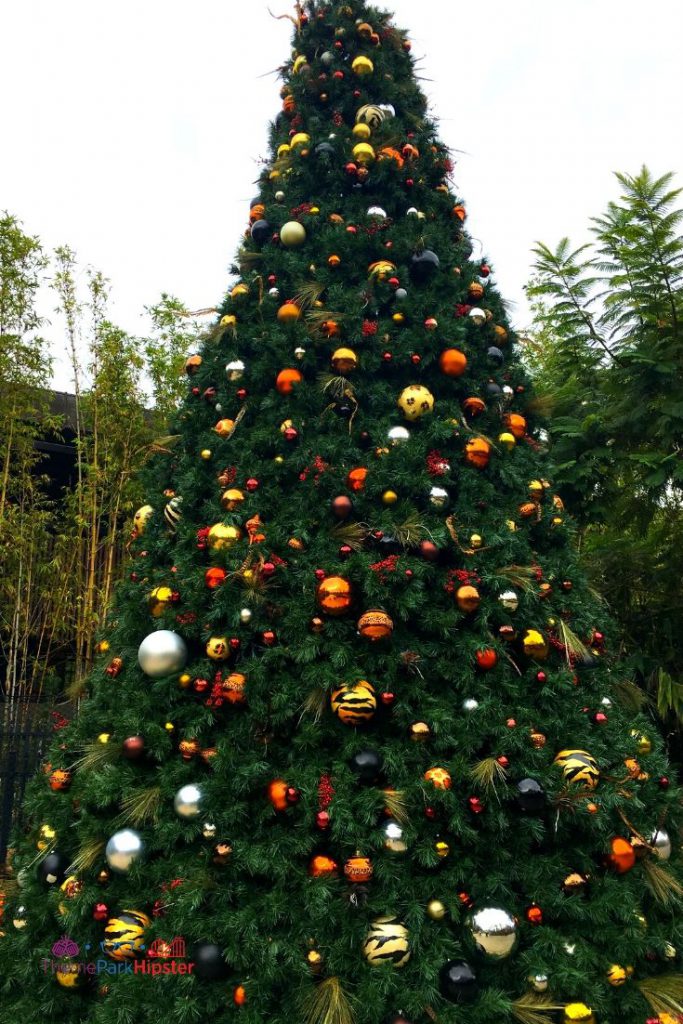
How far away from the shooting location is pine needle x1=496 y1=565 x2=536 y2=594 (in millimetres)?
2504

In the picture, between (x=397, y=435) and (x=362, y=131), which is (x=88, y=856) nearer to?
(x=397, y=435)

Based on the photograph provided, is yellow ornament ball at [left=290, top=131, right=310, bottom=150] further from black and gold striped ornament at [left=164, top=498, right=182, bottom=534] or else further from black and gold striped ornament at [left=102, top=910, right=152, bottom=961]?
black and gold striped ornament at [left=102, top=910, right=152, bottom=961]

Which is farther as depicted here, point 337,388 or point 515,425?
point 515,425

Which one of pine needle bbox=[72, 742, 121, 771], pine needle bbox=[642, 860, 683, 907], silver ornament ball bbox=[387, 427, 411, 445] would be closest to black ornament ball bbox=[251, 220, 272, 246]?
silver ornament ball bbox=[387, 427, 411, 445]

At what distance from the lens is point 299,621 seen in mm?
2381

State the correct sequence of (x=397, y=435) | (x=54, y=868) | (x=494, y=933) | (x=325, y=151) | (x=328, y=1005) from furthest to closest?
(x=325, y=151), (x=397, y=435), (x=54, y=868), (x=494, y=933), (x=328, y=1005)

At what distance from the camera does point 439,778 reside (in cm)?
209

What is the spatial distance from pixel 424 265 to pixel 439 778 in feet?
7.80

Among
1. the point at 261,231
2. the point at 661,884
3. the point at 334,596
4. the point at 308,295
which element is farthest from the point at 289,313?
the point at 661,884

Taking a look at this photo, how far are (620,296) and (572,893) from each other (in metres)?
4.49

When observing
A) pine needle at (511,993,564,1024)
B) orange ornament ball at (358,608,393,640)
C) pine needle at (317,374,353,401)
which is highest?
pine needle at (317,374,353,401)

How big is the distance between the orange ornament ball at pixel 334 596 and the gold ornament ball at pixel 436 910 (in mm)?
993

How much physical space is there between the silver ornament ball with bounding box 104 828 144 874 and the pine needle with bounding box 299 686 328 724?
73 centimetres

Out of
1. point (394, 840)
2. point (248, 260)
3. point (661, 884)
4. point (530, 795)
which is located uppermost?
point (248, 260)
